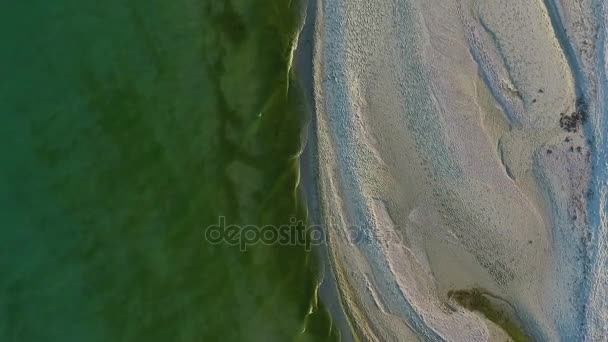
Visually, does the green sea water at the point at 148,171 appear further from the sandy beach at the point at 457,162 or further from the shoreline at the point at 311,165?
the sandy beach at the point at 457,162

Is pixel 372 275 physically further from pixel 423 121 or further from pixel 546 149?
pixel 546 149

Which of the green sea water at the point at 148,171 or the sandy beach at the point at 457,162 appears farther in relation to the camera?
the sandy beach at the point at 457,162

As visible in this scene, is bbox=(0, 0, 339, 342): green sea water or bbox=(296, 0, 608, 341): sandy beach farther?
bbox=(296, 0, 608, 341): sandy beach

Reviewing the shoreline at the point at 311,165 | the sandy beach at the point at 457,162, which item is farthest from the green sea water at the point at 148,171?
the sandy beach at the point at 457,162

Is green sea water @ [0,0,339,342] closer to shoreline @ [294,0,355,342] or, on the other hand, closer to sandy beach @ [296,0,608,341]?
shoreline @ [294,0,355,342]

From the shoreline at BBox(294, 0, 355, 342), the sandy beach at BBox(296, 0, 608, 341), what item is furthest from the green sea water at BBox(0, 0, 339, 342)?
the sandy beach at BBox(296, 0, 608, 341)
